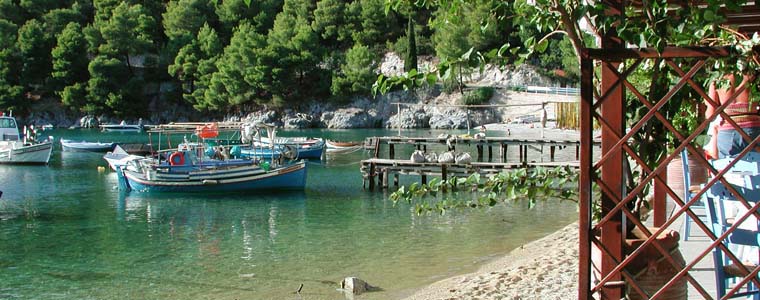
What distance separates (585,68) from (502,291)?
22.6ft

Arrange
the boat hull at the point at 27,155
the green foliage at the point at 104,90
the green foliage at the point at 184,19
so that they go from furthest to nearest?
the green foliage at the point at 184,19 → the green foliage at the point at 104,90 → the boat hull at the point at 27,155

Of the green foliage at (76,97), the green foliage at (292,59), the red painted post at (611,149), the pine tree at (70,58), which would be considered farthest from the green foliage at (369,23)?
the red painted post at (611,149)

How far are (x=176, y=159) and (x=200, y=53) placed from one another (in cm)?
5827

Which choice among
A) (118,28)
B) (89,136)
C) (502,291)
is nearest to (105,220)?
(502,291)

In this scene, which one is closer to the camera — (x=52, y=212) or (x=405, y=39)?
(x=52, y=212)

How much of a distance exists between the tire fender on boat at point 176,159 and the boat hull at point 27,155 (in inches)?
592

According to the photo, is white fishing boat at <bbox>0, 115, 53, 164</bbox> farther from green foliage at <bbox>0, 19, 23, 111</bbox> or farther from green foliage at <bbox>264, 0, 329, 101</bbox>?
green foliage at <bbox>0, 19, 23, 111</bbox>

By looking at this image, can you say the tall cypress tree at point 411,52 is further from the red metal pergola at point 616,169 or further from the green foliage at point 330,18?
the red metal pergola at point 616,169

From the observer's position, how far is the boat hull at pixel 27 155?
36.9 metres

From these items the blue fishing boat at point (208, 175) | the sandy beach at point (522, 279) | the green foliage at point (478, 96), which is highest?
the green foliage at point (478, 96)

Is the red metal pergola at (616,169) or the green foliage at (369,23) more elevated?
the green foliage at (369,23)

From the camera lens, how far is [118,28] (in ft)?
261

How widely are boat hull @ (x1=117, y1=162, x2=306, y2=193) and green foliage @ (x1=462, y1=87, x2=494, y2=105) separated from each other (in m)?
45.6

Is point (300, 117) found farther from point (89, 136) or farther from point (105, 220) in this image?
point (105, 220)
